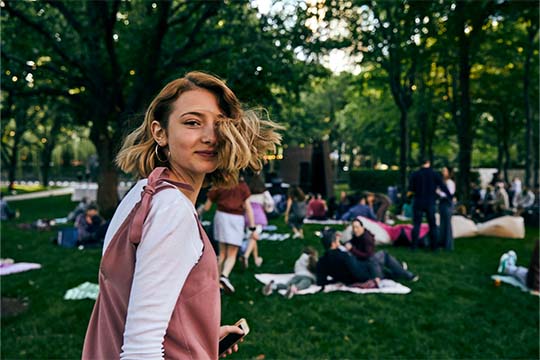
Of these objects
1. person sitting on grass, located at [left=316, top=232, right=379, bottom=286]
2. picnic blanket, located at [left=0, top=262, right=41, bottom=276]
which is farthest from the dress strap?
picnic blanket, located at [left=0, top=262, right=41, bottom=276]

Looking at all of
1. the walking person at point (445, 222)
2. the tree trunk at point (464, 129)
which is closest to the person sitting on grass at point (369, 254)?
the walking person at point (445, 222)

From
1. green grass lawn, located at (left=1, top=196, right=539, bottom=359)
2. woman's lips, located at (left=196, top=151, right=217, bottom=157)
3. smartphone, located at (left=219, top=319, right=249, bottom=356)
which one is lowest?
green grass lawn, located at (left=1, top=196, right=539, bottom=359)

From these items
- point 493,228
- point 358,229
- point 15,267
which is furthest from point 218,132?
point 493,228

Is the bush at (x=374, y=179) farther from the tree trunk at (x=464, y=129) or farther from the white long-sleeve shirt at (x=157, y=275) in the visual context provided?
the white long-sleeve shirt at (x=157, y=275)

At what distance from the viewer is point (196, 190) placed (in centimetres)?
160

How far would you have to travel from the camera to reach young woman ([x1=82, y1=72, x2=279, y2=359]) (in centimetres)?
120

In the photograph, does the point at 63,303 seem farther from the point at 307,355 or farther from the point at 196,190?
the point at 196,190

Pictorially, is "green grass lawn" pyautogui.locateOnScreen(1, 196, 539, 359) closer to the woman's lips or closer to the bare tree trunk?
the woman's lips

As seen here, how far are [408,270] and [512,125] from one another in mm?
28116

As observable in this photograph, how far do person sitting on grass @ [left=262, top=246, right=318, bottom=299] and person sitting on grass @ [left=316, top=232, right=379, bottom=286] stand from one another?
181mm

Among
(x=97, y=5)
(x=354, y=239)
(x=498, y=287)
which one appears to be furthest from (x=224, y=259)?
(x=97, y=5)

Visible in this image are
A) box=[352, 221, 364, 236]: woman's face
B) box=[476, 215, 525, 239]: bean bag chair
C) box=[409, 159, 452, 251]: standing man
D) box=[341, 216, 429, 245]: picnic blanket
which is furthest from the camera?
box=[476, 215, 525, 239]: bean bag chair

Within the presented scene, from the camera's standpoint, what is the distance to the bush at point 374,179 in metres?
37.3

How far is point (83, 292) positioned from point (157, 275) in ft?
22.7
